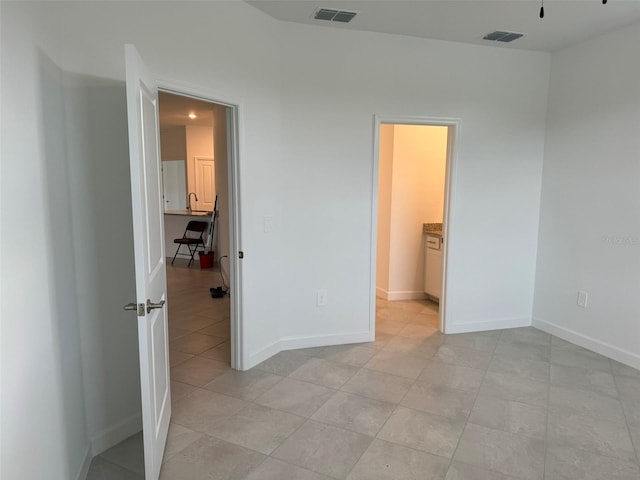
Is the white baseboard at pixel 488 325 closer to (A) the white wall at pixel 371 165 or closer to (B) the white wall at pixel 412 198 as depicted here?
(A) the white wall at pixel 371 165

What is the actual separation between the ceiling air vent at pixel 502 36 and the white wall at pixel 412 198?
1.43m

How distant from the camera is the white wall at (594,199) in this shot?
3383 millimetres

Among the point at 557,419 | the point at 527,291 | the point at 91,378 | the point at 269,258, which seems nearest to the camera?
the point at 91,378

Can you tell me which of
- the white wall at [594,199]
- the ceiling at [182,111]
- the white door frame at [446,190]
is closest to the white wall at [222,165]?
the ceiling at [182,111]

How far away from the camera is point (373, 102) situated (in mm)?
3613

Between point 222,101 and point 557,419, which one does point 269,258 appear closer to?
point 222,101

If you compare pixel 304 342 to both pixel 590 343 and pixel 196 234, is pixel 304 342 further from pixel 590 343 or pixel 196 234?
pixel 196 234

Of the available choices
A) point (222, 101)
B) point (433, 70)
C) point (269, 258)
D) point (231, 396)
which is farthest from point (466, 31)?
point (231, 396)

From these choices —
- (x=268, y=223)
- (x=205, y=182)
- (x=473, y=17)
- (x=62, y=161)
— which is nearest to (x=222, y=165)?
(x=268, y=223)

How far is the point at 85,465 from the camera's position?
2.11 metres

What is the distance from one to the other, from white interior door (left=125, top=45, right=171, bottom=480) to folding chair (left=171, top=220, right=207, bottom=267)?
5.57 m

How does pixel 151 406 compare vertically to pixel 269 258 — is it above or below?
below

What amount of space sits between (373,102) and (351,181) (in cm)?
71

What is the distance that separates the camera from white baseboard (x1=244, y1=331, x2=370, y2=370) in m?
3.40
